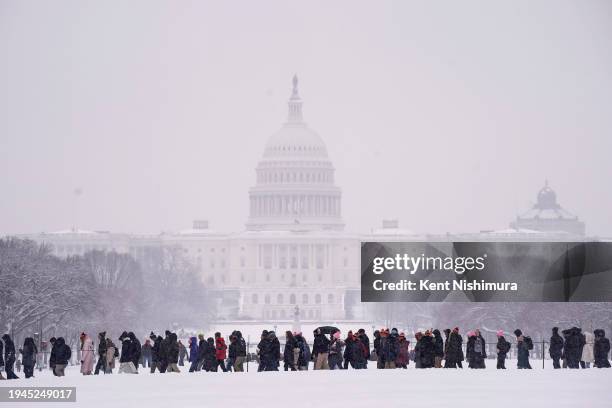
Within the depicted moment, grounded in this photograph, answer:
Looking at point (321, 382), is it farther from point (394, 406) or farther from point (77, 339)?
point (77, 339)

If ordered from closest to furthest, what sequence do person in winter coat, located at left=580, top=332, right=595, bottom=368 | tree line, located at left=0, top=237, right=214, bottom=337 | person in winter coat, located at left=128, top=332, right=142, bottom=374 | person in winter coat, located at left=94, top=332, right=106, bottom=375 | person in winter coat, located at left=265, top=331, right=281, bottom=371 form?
person in winter coat, located at left=265, top=331, right=281, bottom=371 < person in winter coat, located at left=128, top=332, right=142, bottom=374 < person in winter coat, located at left=94, top=332, right=106, bottom=375 < person in winter coat, located at left=580, top=332, right=595, bottom=368 < tree line, located at left=0, top=237, right=214, bottom=337

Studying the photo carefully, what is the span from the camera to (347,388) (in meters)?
Result: 56.6

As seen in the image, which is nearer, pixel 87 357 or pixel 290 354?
pixel 87 357

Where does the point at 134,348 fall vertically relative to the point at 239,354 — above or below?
above

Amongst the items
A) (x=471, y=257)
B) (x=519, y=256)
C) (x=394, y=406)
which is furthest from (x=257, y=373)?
(x=519, y=256)

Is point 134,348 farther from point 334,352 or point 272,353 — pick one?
point 334,352

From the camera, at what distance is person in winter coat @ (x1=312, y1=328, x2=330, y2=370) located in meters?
64.2

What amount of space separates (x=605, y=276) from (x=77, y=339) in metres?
43.0

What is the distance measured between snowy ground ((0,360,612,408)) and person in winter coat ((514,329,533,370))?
71cm

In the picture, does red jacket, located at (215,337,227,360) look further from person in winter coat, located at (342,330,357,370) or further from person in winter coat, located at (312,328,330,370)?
person in winter coat, located at (342,330,357,370)

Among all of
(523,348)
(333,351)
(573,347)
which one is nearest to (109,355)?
(333,351)

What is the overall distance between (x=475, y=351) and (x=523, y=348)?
4.98 ft

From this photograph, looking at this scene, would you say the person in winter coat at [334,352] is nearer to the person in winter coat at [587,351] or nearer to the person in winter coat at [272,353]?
the person in winter coat at [272,353]

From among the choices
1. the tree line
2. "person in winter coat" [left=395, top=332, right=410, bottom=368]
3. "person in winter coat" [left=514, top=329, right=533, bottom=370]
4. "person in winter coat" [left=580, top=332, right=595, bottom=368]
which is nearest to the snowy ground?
"person in winter coat" [left=514, top=329, right=533, bottom=370]
